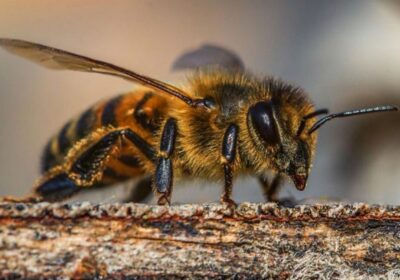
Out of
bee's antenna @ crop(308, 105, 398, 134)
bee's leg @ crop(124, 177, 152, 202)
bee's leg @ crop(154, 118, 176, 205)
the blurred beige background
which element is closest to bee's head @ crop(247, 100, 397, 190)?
bee's antenna @ crop(308, 105, 398, 134)

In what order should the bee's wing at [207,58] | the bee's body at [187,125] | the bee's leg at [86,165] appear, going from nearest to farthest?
1. the bee's body at [187,125]
2. the bee's leg at [86,165]
3. the bee's wing at [207,58]

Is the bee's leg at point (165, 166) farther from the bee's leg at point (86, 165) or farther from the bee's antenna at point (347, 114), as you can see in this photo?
the bee's antenna at point (347, 114)

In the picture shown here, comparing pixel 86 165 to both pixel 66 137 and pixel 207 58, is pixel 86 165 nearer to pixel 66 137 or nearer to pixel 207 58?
pixel 66 137

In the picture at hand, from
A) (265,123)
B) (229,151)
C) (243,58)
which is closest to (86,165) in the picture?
(229,151)

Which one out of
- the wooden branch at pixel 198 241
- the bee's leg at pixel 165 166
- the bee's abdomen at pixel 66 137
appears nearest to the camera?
the wooden branch at pixel 198 241

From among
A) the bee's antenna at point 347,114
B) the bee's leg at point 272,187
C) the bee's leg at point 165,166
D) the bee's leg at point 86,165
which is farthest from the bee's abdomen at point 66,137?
the bee's antenna at point 347,114

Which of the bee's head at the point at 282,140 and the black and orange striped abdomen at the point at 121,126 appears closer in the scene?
the bee's head at the point at 282,140

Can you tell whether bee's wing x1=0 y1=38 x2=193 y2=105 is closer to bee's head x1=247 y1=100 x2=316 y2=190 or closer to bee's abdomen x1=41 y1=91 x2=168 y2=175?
bee's abdomen x1=41 y1=91 x2=168 y2=175

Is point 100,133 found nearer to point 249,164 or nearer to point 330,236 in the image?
point 249,164
